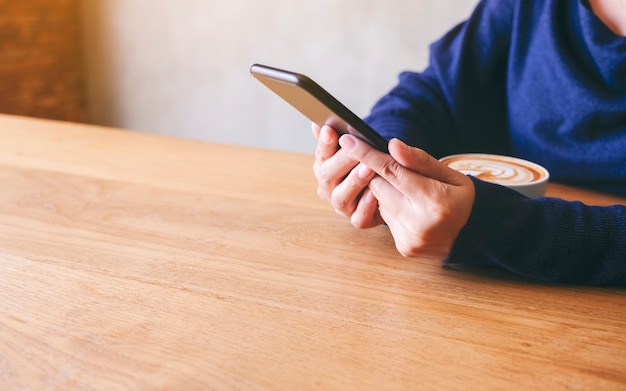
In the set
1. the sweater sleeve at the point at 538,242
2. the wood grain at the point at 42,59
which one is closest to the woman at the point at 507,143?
the sweater sleeve at the point at 538,242

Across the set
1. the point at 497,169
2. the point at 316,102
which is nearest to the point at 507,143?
the point at 497,169

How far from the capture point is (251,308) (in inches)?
23.5

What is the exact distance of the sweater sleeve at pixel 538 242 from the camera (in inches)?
26.3

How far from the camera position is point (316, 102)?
592 mm

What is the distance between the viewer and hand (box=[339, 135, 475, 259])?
25.2 inches

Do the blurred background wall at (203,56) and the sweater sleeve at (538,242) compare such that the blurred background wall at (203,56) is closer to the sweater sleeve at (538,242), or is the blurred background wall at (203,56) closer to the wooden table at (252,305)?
the wooden table at (252,305)

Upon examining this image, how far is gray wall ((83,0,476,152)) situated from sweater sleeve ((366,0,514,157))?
119 centimetres

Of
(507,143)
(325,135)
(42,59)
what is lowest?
(42,59)

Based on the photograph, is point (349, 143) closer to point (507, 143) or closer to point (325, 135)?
point (325, 135)

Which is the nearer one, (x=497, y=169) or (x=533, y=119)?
(x=497, y=169)

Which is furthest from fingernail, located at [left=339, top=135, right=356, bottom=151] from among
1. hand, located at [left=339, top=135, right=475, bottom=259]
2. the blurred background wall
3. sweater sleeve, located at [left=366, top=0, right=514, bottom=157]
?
the blurred background wall

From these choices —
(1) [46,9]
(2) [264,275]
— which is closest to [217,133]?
(1) [46,9]

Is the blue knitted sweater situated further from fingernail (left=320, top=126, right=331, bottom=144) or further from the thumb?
fingernail (left=320, top=126, right=331, bottom=144)

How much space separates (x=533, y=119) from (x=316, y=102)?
63cm
